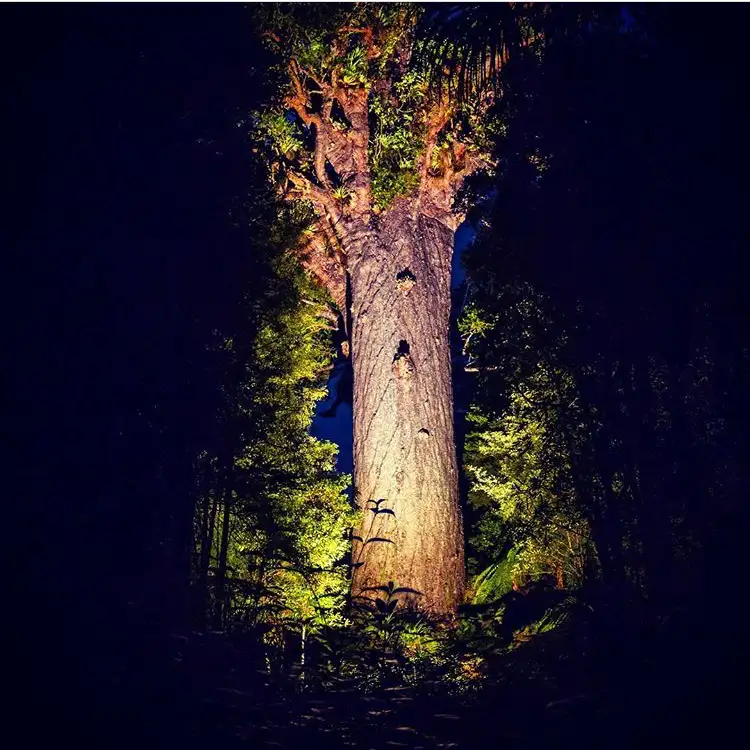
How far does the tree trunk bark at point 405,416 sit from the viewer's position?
5379 millimetres

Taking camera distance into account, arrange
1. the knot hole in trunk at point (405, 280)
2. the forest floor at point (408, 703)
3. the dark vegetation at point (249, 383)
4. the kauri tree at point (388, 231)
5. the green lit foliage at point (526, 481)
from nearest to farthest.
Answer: the forest floor at point (408, 703), the dark vegetation at point (249, 383), the green lit foliage at point (526, 481), the kauri tree at point (388, 231), the knot hole in trunk at point (405, 280)

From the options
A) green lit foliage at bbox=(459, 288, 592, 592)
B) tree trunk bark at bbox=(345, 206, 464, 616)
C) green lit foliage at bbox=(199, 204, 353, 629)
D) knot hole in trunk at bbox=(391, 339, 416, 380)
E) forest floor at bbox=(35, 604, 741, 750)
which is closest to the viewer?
forest floor at bbox=(35, 604, 741, 750)

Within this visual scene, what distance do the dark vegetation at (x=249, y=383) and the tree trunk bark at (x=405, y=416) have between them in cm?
91

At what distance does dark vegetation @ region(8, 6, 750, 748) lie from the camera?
1.93 meters

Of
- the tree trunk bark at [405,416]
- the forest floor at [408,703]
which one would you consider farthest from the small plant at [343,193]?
the forest floor at [408,703]

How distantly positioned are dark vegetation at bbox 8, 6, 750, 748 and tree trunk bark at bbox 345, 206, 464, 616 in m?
0.91

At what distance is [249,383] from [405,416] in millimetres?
1942

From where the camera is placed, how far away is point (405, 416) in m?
5.76

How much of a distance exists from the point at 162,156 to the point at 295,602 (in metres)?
3.99

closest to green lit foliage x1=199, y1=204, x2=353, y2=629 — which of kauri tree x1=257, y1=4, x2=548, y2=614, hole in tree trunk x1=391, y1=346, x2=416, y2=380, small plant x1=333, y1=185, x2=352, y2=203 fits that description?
kauri tree x1=257, y1=4, x2=548, y2=614

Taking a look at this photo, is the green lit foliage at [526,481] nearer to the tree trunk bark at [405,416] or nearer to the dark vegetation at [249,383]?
the dark vegetation at [249,383]

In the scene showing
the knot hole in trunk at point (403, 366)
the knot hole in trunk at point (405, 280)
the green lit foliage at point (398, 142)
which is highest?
the green lit foliage at point (398, 142)

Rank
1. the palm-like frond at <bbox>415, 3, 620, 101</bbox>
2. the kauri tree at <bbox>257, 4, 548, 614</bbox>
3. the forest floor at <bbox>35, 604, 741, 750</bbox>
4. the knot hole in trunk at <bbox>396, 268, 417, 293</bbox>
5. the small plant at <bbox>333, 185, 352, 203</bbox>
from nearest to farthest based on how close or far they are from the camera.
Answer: the forest floor at <bbox>35, 604, 741, 750</bbox>
the palm-like frond at <bbox>415, 3, 620, 101</bbox>
the kauri tree at <bbox>257, 4, 548, 614</bbox>
the knot hole in trunk at <bbox>396, 268, 417, 293</bbox>
the small plant at <bbox>333, 185, 352, 203</bbox>

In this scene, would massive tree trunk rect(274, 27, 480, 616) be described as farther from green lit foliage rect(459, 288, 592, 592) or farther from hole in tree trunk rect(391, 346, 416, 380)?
green lit foliage rect(459, 288, 592, 592)
